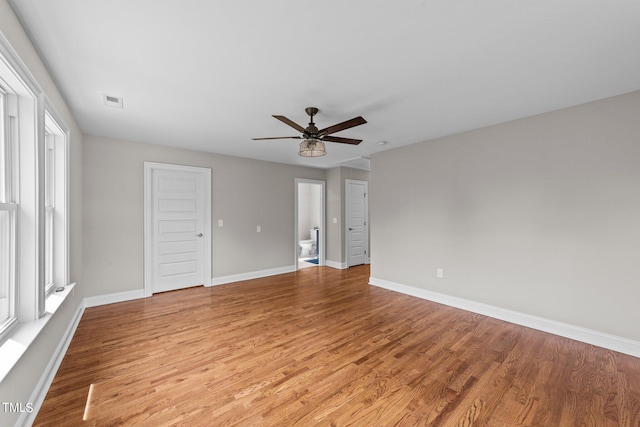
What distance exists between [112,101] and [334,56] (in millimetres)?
2281

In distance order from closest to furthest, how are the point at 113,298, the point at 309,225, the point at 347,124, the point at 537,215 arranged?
the point at 347,124, the point at 537,215, the point at 113,298, the point at 309,225

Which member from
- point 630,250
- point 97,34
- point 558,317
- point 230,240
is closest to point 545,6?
point 630,250

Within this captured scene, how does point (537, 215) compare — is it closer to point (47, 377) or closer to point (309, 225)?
point (47, 377)

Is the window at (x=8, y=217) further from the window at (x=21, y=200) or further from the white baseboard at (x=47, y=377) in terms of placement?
the white baseboard at (x=47, y=377)

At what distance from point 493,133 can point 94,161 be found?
541cm

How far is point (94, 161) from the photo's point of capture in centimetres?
382

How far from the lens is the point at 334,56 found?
1.94 m

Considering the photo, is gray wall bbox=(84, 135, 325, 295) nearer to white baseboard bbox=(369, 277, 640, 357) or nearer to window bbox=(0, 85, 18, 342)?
window bbox=(0, 85, 18, 342)

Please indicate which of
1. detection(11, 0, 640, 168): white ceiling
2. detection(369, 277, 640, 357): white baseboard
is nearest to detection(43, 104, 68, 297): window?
detection(11, 0, 640, 168): white ceiling

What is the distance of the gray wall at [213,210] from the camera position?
3.83 m

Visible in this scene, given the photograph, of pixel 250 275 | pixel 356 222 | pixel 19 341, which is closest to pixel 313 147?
pixel 19 341

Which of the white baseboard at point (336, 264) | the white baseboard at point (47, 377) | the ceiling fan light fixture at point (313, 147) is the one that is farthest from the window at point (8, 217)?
the white baseboard at point (336, 264)

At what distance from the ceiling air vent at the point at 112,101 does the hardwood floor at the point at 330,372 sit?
2405 millimetres

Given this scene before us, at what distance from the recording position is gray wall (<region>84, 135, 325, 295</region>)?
3.83 metres
